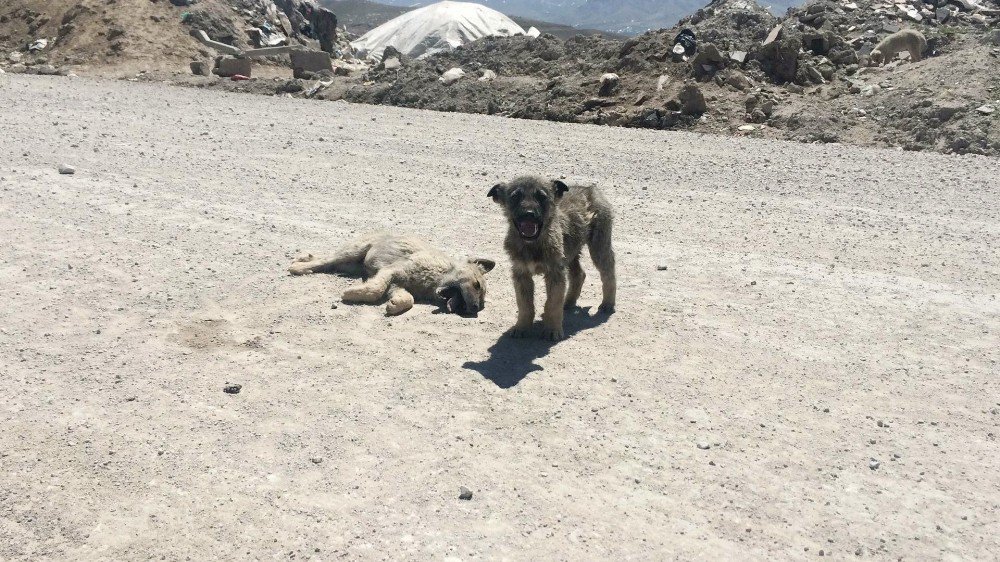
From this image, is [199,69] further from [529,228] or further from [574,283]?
[529,228]

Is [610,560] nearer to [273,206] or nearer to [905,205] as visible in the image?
[273,206]

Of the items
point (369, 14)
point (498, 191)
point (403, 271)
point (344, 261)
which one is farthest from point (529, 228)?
point (369, 14)

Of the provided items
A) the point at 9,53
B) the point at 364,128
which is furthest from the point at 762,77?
the point at 9,53

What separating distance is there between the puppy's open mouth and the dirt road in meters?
0.98

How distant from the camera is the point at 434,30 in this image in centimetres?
3766

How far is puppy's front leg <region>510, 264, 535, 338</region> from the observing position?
23.4ft

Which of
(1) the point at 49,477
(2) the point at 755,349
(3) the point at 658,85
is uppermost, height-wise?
(3) the point at 658,85

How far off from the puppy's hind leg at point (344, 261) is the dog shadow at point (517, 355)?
2.14 metres

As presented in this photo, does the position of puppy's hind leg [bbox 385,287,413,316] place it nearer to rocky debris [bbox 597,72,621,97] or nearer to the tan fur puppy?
rocky debris [bbox 597,72,621,97]

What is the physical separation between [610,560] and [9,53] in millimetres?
34020

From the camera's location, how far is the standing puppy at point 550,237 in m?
6.80

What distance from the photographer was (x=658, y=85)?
2197 cm

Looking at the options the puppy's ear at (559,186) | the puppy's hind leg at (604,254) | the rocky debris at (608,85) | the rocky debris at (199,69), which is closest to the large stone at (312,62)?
the rocky debris at (199,69)

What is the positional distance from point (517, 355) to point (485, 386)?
0.68 metres
